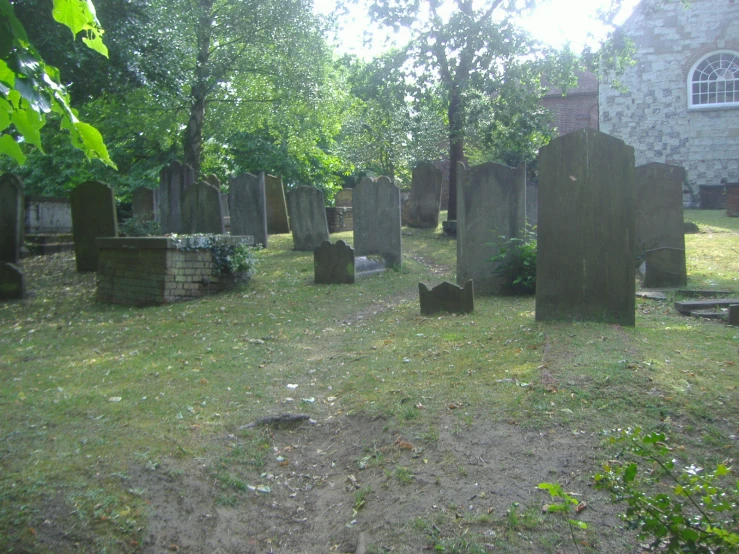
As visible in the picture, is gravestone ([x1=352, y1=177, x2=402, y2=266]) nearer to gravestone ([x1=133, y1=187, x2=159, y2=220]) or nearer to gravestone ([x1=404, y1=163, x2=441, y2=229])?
gravestone ([x1=404, y1=163, x2=441, y2=229])

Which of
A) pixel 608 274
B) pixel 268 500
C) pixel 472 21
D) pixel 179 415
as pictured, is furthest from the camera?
pixel 472 21

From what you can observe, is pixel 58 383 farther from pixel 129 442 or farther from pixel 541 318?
pixel 541 318

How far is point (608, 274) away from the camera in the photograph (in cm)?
738

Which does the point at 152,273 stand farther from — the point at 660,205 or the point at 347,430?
the point at 660,205

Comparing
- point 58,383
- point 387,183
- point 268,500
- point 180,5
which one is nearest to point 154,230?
point 180,5

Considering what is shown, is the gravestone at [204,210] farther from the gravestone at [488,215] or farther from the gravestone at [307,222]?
the gravestone at [488,215]

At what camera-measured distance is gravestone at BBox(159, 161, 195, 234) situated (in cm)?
1808

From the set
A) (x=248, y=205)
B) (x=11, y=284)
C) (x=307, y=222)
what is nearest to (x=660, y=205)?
(x=307, y=222)

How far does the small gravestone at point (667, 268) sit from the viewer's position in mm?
10766

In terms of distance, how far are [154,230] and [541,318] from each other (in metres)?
12.6

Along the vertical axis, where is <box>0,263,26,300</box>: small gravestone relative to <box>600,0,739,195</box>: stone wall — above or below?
below

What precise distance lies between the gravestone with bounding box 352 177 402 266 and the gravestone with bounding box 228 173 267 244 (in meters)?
3.65

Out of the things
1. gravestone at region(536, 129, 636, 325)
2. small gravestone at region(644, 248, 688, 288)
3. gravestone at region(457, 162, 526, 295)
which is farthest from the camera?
gravestone at region(457, 162, 526, 295)

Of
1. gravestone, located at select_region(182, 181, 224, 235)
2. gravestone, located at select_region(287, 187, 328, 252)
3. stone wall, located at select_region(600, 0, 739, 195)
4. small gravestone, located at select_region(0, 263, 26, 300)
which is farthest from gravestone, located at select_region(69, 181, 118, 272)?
stone wall, located at select_region(600, 0, 739, 195)
